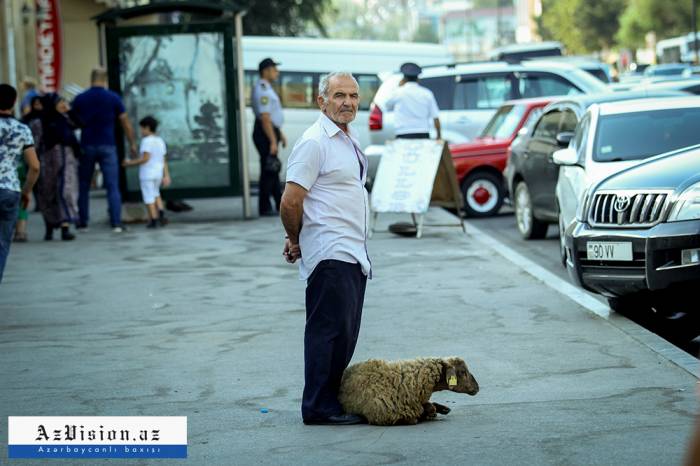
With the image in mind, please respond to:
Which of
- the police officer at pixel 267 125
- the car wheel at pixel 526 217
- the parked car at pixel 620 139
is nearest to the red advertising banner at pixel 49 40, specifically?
the police officer at pixel 267 125

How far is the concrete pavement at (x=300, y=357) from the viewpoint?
6461 millimetres

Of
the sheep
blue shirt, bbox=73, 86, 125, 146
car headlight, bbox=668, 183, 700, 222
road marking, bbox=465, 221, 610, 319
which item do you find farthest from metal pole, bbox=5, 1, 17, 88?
the sheep

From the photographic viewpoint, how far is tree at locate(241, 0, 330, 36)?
43.7 metres

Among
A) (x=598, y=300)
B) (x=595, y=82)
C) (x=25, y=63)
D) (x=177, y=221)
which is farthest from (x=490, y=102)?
(x=598, y=300)

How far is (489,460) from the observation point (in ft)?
19.9

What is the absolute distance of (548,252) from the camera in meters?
15.2

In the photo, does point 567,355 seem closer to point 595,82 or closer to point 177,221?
point 177,221

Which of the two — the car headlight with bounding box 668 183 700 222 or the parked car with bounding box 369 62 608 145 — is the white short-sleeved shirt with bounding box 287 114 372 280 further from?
the parked car with bounding box 369 62 608 145

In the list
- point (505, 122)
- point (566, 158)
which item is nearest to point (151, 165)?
point (505, 122)

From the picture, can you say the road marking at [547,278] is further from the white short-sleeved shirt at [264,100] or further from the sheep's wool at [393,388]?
the white short-sleeved shirt at [264,100]

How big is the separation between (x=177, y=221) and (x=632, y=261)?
442 inches

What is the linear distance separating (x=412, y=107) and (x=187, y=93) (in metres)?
3.56

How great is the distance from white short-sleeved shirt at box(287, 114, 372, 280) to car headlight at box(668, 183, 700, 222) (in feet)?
10.1

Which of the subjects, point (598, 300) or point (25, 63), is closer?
point (598, 300)
